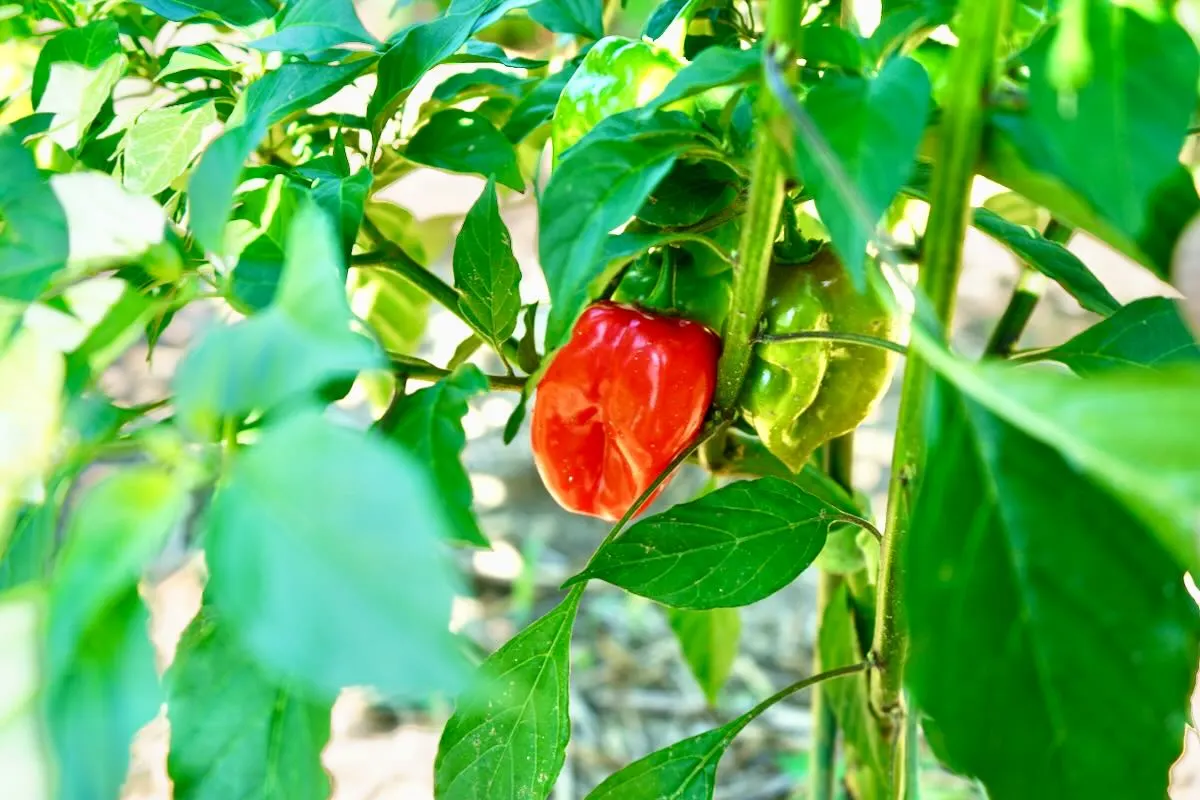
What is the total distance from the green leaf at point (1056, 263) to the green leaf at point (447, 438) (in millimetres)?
236

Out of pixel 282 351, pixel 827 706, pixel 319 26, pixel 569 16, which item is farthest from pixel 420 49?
pixel 827 706

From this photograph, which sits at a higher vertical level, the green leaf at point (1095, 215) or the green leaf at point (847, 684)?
the green leaf at point (1095, 215)

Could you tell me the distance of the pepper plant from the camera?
0.74 ft

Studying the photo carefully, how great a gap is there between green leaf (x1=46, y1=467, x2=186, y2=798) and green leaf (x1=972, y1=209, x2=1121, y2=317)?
34 cm

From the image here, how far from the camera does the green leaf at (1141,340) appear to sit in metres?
0.40

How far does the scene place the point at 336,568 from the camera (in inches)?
7.6

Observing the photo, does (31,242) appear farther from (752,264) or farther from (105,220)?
(752,264)

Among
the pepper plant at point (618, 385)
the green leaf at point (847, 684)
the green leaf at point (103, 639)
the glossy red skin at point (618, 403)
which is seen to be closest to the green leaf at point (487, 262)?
the pepper plant at point (618, 385)

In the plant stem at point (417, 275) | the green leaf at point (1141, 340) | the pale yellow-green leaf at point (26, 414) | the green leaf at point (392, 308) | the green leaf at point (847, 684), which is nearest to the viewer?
the pale yellow-green leaf at point (26, 414)

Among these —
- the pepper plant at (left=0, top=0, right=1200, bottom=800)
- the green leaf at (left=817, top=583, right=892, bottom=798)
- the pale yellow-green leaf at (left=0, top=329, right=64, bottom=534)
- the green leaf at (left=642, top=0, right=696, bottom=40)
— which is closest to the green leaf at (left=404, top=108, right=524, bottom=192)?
the pepper plant at (left=0, top=0, right=1200, bottom=800)

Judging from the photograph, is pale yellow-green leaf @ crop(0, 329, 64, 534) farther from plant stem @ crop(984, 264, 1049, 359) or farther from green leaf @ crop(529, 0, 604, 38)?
plant stem @ crop(984, 264, 1049, 359)

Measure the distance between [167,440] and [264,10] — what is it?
11.8 inches

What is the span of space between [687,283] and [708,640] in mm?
325

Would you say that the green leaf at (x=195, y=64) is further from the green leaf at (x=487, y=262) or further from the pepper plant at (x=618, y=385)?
the green leaf at (x=487, y=262)
